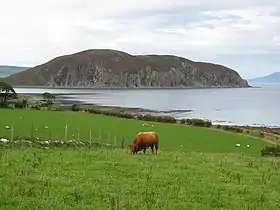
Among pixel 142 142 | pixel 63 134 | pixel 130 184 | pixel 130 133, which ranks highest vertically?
pixel 142 142

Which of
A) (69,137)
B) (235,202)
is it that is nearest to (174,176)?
(235,202)

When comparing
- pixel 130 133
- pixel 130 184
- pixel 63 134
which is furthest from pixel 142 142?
pixel 130 133

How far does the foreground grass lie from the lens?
1306cm

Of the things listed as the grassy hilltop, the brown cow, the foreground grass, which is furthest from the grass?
the foreground grass

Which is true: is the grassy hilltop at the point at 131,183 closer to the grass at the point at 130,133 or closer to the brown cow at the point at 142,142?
the brown cow at the point at 142,142

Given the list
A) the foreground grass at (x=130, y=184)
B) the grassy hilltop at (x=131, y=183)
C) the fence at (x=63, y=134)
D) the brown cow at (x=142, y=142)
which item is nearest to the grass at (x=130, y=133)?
the fence at (x=63, y=134)

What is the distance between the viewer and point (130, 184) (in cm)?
1578

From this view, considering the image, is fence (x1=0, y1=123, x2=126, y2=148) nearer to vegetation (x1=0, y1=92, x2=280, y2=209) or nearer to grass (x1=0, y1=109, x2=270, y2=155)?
grass (x1=0, y1=109, x2=270, y2=155)

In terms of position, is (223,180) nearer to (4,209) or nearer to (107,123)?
(4,209)

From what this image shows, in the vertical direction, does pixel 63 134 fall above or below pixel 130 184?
below

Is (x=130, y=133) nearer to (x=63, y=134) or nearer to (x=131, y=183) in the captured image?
(x=63, y=134)

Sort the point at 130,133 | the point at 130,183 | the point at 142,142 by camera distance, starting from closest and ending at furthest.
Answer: the point at 130,183
the point at 142,142
the point at 130,133

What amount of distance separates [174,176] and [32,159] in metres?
6.92

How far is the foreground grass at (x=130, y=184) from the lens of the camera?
13062 millimetres
